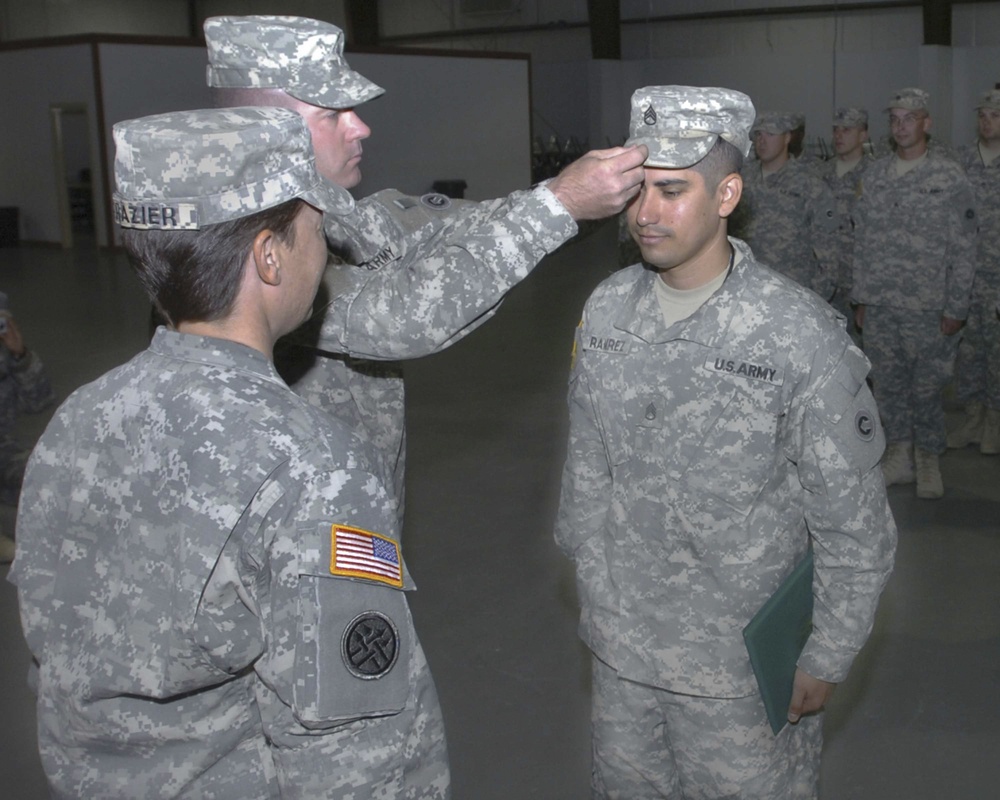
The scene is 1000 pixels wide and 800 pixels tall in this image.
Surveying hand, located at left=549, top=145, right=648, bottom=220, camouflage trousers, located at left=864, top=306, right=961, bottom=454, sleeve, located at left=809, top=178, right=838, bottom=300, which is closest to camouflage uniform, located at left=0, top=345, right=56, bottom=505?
hand, located at left=549, top=145, right=648, bottom=220

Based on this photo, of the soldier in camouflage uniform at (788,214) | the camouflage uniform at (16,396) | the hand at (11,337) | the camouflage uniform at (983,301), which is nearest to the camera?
the hand at (11,337)

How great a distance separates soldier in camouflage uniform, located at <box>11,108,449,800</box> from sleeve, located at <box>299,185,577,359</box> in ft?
1.20

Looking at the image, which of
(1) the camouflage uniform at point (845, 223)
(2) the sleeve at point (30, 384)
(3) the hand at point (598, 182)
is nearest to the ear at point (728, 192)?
(3) the hand at point (598, 182)

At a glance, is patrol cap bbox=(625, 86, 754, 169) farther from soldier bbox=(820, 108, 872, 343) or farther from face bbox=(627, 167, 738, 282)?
soldier bbox=(820, 108, 872, 343)

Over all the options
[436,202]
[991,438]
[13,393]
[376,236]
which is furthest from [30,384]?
[991,438]

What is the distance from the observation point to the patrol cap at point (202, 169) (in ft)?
3.71

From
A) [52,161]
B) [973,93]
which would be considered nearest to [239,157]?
[52,161]

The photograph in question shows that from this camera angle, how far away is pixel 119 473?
1164 mm

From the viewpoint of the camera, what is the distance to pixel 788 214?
20.7ft

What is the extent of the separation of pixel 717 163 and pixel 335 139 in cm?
70

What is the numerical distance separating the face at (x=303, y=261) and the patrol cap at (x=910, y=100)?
458 centimetres

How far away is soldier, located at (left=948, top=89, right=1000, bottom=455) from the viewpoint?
5.66 m

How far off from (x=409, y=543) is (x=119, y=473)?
3453 mm

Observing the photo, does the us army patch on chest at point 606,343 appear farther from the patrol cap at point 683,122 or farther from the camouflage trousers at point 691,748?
the camouflage trousers at point 691,748
